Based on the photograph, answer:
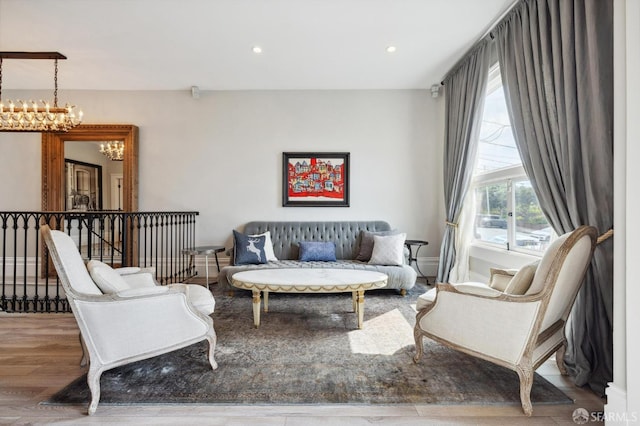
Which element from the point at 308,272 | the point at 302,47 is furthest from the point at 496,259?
the point at 302,47

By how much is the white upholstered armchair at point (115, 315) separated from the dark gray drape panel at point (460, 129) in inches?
132

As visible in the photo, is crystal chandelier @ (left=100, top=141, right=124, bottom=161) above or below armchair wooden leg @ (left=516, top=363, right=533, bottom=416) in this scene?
above

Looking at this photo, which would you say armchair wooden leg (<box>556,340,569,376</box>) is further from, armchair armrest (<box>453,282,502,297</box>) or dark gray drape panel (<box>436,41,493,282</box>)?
dark gray drape panel (<box>436,41,493,282</box>)

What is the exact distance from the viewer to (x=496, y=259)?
3516 mm

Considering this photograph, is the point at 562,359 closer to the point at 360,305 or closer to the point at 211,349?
the point at 360,305

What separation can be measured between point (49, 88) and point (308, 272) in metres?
5.08

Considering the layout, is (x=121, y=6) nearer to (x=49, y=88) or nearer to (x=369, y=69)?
(x=369, y=69)

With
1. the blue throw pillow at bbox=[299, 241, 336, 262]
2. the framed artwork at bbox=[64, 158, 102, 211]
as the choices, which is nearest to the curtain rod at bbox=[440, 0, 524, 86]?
the blue throw pillow at bbox=[299, 241, 336, 262]

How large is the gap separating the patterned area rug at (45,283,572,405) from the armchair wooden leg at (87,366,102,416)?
10 cm

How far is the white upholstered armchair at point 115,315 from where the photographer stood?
5.79 ft

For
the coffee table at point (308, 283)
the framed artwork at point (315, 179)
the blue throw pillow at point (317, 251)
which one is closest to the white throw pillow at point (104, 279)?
the coffee table at point (308, 283)

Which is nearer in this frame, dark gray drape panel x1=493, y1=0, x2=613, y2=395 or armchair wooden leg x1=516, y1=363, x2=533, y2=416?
armchair wooden leg x1=516, y1=363, x2=533, y2=416

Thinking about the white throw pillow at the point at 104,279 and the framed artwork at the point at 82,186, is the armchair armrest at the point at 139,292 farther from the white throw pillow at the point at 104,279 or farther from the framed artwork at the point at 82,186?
the framed artwork at the point at 82,186

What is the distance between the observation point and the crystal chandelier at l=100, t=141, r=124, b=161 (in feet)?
17.8
